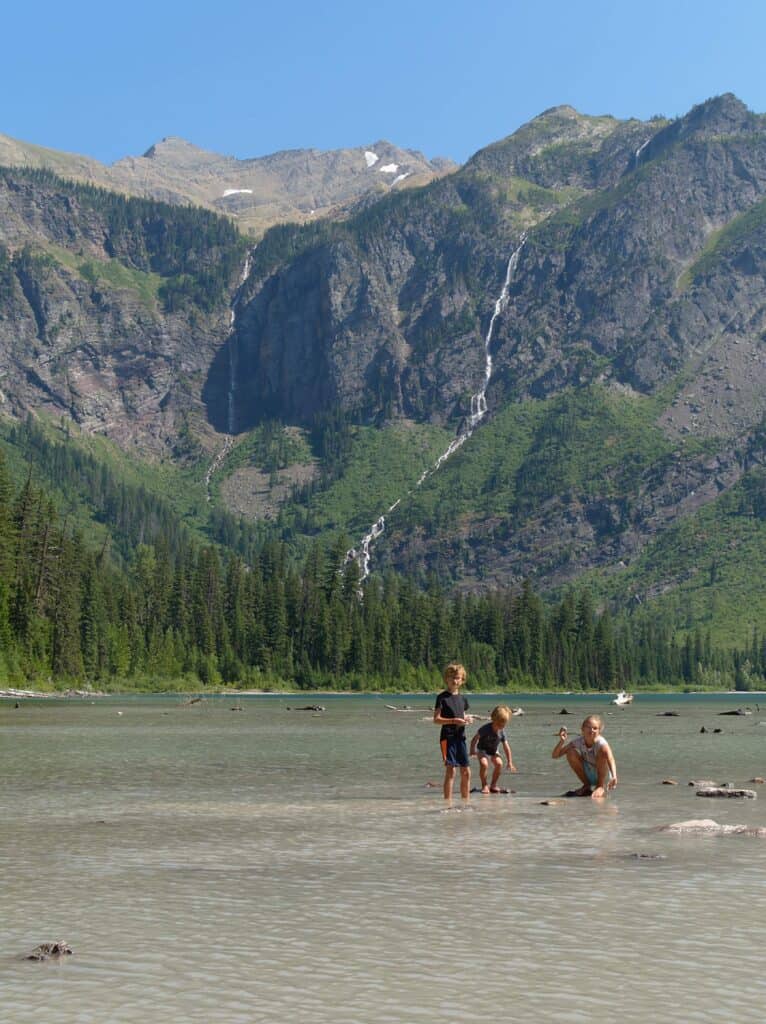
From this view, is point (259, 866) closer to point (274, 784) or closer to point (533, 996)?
point (533, 996)

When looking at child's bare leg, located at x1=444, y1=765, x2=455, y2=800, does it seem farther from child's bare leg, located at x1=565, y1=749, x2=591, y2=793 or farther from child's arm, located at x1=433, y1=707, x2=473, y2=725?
child's bare leg, located at x1=565, y1=749, x2=591, y2=793

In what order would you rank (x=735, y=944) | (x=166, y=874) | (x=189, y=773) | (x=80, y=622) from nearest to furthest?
(x=735, y=944)
(x=166, y=874)
(x=189, y=773)
(x=80, y=622)

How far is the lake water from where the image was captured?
1401 centimetres

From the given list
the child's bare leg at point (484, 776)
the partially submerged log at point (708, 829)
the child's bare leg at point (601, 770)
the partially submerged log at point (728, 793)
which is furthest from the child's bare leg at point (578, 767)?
the partially submerged log at point (708, 829)

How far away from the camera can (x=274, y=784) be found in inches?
1554

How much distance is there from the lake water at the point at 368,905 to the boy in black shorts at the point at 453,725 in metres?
0.86

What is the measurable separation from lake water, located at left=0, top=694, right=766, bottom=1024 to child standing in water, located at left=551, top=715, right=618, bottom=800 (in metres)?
0.86

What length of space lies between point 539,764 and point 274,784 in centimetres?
1527

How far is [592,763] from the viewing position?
35.7 m

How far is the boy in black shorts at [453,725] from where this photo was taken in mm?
33156

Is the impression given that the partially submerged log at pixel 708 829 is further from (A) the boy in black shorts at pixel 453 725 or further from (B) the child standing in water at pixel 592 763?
(B) the child standing in water at pixel 592 763

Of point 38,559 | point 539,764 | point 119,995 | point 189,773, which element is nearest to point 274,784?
point 189,773

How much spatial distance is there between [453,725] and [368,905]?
590 inches

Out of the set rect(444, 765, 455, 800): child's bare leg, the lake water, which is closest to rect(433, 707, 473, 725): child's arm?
rect(444, 765, 455, 800): child's bare leg
